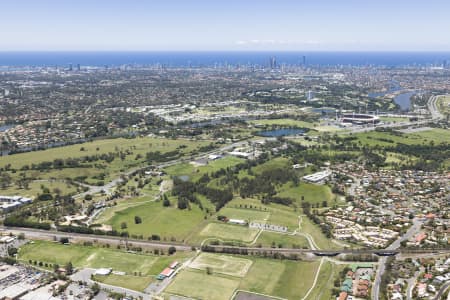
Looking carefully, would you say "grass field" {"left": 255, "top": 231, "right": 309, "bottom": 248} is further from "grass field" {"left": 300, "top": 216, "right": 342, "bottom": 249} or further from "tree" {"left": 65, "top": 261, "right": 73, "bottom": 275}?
"tree" {"left": 65, "top": 261, "right": 73, "bottom": 275}

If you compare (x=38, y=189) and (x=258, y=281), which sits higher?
(x=38, y=189)

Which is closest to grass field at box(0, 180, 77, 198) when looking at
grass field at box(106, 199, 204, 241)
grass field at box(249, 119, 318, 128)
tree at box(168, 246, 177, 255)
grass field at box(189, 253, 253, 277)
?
grass field at box(106, 199, 204, 241)

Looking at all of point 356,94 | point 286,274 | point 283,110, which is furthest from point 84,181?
point 356,94

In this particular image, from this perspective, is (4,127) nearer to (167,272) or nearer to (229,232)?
(229,232)

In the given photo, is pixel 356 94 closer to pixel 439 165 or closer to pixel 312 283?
pixel 439 165

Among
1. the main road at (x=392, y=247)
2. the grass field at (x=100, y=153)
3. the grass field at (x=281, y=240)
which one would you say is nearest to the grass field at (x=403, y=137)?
the grass field at (x=100, y=153)

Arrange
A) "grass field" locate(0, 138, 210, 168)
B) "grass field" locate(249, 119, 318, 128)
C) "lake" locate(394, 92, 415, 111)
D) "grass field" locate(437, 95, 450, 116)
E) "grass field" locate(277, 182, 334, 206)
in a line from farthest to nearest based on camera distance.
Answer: "lake" locate(394, 92, 415, 111) → "grass field" locate(437, 95, 450, 116) → "grass field" locate(249, 119, 318, 128) → "grass field" locate(0, 138, 210, 168) → "grass field" locate(277, 182, 334, 206)

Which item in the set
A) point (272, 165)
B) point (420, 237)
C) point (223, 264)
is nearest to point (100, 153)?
point (272, 165)
